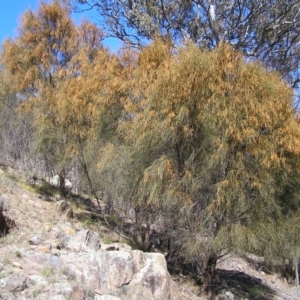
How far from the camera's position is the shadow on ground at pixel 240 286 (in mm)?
11031

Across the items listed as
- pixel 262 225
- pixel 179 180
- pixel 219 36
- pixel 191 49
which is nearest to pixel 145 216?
pixel 179 180

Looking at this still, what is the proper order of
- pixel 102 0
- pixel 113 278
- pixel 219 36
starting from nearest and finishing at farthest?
pixel 113 278 → pixel 219 36 → pixel 102 0

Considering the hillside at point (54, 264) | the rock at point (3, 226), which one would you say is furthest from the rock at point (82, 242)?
the rock at point (3, 226)

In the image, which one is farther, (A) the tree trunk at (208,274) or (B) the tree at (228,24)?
(B) the tree at (228,24)

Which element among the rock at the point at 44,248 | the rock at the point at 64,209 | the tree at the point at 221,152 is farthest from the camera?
the rock at the point at 64,209

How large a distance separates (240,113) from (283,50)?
8423 mm

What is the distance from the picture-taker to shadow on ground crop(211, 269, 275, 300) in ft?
36.2

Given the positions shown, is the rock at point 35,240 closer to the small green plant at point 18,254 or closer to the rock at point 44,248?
the rock at point 44,248

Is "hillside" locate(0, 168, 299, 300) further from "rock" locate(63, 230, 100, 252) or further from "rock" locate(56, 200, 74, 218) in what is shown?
"rock" locate(56, 200, 74, 218)

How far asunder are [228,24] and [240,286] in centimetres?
880

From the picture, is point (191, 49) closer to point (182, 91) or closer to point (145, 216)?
point (182, 91)

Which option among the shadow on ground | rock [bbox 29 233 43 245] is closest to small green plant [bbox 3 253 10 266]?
rock [bbox 29 233 43 245]

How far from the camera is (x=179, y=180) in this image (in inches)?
362

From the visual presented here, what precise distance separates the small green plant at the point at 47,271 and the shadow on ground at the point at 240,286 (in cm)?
559
